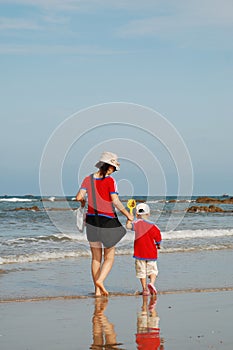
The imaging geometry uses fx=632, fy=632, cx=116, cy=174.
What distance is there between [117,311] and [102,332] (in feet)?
4.07

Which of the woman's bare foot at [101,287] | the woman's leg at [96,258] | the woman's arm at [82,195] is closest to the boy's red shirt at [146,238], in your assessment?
the woman's leg at [96,258]

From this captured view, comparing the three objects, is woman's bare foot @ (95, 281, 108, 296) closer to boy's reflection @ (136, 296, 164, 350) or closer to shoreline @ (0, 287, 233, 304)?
shoreline @ (0, 287, 233, 304)

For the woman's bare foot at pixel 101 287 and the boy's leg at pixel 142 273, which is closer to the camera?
the woman's bare foot at pixel 101 287

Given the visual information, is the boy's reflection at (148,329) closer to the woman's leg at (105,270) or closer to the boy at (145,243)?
the woman's leg at (105,270)

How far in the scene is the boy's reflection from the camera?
19.3 feet

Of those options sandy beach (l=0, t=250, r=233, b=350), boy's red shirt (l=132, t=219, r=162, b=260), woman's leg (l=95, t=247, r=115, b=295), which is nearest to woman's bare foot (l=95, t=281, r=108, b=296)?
woman's leg (l=95, t=247, r=115, b=295)

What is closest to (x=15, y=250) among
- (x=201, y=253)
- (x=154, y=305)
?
(x=201, y=253)

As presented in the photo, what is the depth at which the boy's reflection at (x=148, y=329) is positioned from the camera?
5.88m

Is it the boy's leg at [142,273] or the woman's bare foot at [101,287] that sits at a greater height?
the boy's leg at [142,273]

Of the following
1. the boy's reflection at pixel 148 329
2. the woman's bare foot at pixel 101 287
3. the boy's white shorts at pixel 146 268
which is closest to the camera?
the boy's reflection at pixel 148 329

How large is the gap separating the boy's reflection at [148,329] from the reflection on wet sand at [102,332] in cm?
25

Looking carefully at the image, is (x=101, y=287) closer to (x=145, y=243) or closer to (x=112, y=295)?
(x=112, y=295)

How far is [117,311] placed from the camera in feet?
25.2

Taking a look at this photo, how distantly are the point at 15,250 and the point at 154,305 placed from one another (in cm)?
793
